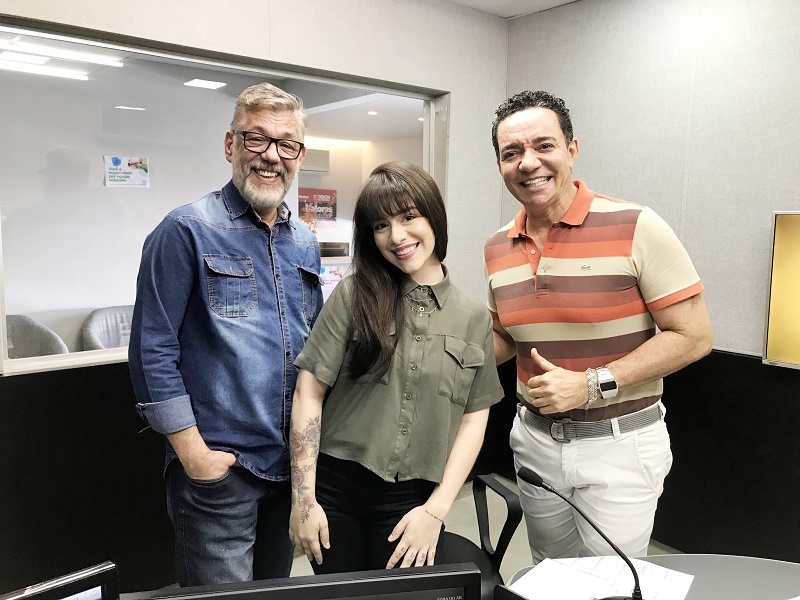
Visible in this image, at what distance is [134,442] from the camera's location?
2.54 m

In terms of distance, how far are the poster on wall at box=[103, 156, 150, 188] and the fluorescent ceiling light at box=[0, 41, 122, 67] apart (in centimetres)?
39

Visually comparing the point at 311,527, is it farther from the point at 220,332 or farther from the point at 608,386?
the point at 608,386

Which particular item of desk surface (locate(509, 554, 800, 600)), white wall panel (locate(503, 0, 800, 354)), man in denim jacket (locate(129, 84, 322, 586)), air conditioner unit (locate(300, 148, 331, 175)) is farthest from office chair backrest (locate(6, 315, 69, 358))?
white wall panel (locate(503, 0, 800, 354))

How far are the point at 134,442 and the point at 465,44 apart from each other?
2750 millimetres

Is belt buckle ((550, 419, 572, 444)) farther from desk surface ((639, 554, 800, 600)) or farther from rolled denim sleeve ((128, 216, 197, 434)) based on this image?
rolled denim sleeve ((128, 216, 197, 434))

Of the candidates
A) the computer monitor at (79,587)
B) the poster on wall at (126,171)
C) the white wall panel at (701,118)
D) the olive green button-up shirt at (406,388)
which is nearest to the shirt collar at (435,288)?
the olive green button-up shirt at (406,388)

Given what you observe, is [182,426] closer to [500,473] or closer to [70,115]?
[70,115]

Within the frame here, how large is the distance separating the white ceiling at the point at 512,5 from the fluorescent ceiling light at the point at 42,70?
2.02 metres

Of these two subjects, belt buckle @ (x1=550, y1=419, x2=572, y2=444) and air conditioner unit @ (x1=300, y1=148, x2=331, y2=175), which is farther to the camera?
air conditioner unit @ (x1=300, y1=148, x2=331, y2=175)

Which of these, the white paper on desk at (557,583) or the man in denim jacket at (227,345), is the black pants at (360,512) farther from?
the white paper on desk at (557,583)

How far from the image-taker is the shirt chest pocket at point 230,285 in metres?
1.53

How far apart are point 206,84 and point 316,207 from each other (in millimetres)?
790

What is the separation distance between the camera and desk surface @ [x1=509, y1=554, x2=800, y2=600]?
1.21 meters

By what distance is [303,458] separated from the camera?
4.76ft
